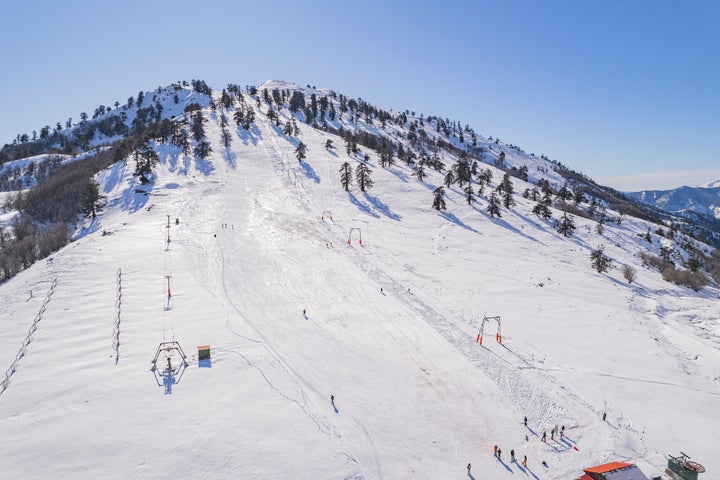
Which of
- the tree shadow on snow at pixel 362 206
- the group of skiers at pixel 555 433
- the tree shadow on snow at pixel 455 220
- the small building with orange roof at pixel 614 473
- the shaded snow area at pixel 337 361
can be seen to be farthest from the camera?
the tree shadow on snow at pixel 362 206

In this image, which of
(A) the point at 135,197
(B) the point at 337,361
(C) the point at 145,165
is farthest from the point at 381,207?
(C) the point at 145,165

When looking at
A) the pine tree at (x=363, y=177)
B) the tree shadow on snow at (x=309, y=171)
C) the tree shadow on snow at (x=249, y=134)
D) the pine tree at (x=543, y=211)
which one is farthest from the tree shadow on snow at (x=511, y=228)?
the tree shadow on snow at (x=249, y=134)

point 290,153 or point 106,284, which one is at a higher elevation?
point 290,153

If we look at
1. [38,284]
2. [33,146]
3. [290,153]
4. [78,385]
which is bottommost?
[78,385]

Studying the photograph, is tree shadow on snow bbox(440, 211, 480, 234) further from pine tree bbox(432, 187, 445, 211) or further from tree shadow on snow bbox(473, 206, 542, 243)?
tree shadow on snow bbox(473, 206, 542, 243)

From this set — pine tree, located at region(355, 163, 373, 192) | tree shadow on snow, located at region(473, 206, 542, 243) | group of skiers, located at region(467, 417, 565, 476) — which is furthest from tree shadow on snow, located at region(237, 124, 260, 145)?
group of skiers, located at region(467, 417, 565, 476)

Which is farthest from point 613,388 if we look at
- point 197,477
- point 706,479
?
point 197,477

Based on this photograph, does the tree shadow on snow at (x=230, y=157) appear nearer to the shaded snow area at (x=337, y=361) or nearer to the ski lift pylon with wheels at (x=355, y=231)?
the shaded snow area at (x=337, y=361)

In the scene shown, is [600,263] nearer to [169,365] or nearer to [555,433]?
[555,433]

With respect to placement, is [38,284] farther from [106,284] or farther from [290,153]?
[290,153]
